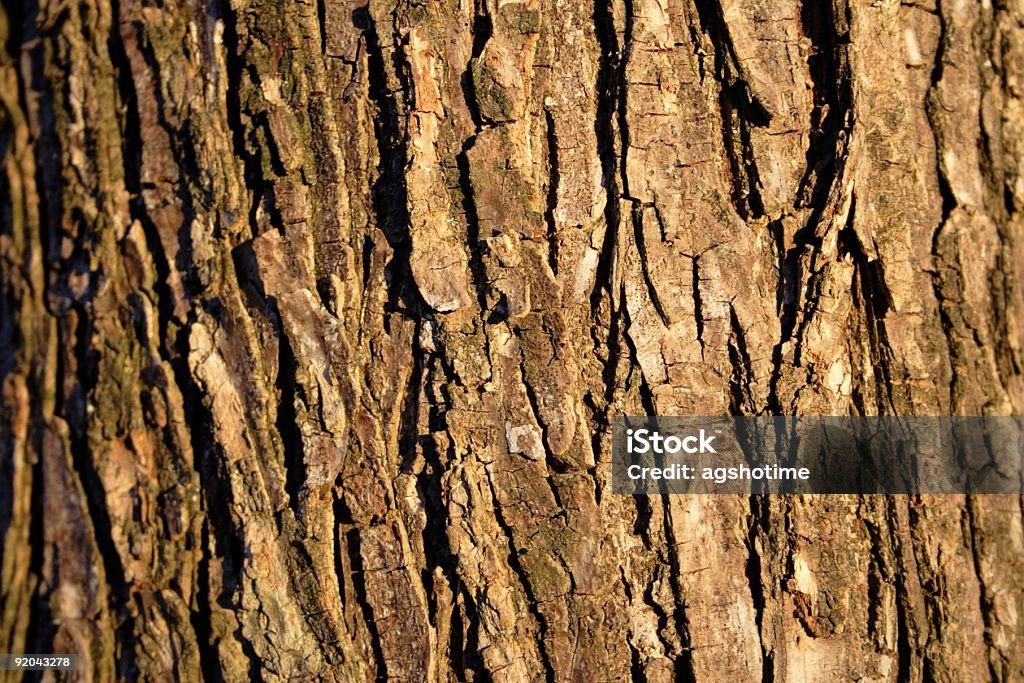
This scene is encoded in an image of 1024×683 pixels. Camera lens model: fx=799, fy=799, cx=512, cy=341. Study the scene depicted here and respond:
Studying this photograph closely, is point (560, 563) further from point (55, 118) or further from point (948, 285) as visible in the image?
point (55, 118)

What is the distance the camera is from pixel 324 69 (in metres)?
1.53

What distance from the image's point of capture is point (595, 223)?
1.49 metres

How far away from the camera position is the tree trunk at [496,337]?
4.79 feet

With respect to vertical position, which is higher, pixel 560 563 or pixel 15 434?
pixel 15 434

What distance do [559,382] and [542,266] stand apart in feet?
0.71

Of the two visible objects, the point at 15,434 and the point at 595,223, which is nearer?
the point at 595,223

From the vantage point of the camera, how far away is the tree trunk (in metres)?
1.46

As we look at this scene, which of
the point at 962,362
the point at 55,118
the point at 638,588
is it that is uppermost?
the point at 55,118

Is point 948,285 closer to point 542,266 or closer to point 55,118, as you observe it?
point 542,266

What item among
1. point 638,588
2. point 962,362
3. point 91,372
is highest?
point 91,372

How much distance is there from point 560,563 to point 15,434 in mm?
1112

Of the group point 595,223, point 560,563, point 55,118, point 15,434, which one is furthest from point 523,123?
point 15,434

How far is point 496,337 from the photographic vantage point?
1.47 m

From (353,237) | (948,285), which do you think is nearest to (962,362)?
(948,285)
